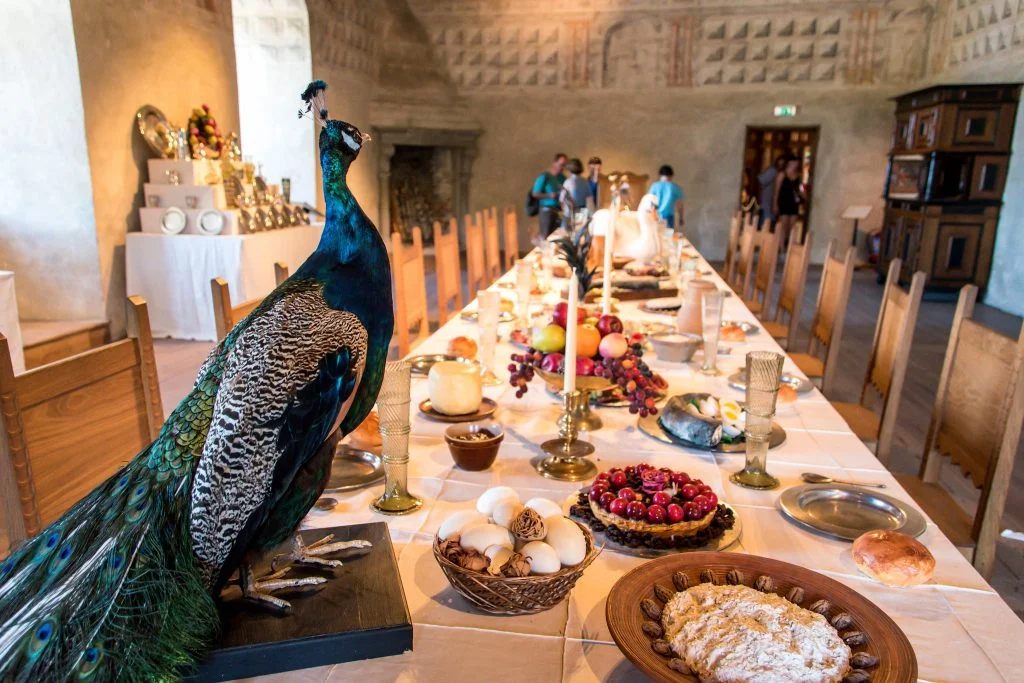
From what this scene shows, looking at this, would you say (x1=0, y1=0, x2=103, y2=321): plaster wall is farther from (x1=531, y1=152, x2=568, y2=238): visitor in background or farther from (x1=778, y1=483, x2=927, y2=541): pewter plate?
(x1=778, y1=483, x2=927, y2=541): pewter plate

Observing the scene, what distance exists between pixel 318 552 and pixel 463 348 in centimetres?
107

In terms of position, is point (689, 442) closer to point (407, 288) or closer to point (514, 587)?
point (514, 587)

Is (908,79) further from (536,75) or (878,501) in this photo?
(878,501)

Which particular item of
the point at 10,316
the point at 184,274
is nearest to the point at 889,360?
the point at 10,316

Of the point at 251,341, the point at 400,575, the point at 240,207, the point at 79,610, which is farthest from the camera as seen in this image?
the point at 240,207

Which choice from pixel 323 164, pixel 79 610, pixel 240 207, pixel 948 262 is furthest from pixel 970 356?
pixel 948 262

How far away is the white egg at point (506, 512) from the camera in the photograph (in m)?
0.84

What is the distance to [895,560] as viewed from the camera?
2.97ft

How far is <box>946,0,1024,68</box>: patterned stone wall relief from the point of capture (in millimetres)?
6180

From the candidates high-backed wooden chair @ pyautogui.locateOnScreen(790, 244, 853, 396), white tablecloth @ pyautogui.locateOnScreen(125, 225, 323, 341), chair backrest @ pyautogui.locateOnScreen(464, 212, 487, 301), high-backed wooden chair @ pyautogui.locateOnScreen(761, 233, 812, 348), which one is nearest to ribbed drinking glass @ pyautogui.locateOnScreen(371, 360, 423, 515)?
high-backed wooden chair @ pyautogui.locateOnScreen(790, 244, 853, 396)

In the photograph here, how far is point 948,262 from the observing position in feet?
21.3

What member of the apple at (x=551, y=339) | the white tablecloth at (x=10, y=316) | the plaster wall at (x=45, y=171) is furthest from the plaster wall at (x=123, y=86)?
the apple at (x=551, y=339)

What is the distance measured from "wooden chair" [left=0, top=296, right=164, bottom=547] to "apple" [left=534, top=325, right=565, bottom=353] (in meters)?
0.81

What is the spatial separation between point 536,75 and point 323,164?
28.9 feet
